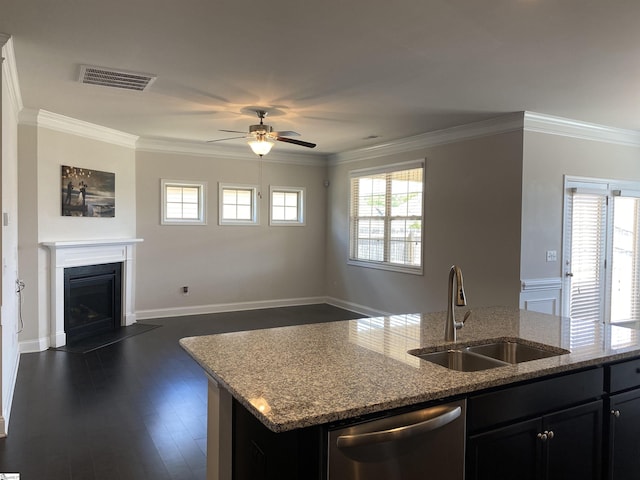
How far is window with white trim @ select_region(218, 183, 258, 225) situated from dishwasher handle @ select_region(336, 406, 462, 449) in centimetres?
625

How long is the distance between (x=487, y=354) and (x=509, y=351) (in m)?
0.12

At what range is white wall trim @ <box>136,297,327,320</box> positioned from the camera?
693 cm

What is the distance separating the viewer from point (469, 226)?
5.59 meters

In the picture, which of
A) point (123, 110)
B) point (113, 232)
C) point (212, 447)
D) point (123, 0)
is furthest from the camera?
point (113, 232)

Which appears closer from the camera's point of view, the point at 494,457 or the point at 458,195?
the point at 494,457

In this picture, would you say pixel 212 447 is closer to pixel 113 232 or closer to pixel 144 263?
pixel 113 232

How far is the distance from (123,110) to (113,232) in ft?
6.31

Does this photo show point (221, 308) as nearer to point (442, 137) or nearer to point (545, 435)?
point (442, 137)

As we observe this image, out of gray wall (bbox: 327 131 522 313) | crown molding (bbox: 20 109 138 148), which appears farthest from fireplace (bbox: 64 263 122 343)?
gray wall (bbox: 327 131 522 313)

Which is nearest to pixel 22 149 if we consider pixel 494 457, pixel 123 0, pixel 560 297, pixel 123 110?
pixel 123 110

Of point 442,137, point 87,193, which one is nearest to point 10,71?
point 87,193

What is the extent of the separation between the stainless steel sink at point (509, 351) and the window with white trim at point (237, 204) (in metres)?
5.72

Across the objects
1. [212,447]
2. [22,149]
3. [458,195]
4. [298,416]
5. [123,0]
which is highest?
[123,0]

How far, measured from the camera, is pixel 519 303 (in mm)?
4973
